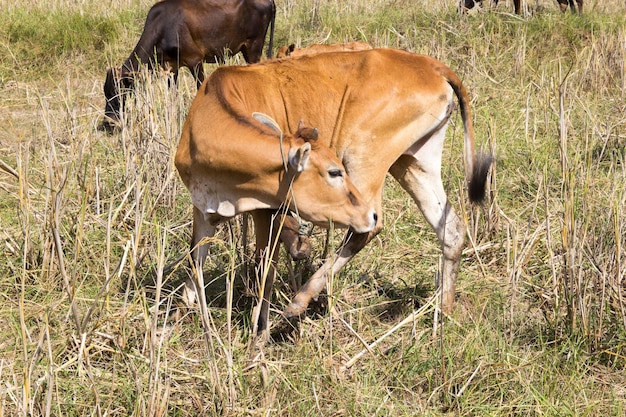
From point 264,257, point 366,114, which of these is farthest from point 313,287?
point 366,114

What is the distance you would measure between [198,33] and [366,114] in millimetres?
4985

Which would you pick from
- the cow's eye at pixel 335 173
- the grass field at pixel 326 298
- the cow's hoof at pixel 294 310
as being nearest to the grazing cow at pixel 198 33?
the grass field at pixel 326 298

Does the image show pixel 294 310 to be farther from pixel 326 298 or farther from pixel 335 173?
pixel 335 173

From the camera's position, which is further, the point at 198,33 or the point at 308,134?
the point at 198,33

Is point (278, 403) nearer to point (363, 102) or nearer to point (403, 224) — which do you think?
point (363, 102)

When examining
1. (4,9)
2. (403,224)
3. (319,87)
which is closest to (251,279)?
(319,87)

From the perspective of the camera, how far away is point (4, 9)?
10.3 metres

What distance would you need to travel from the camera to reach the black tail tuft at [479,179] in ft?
15.3

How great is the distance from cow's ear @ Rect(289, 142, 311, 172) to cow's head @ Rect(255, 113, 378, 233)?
4cm

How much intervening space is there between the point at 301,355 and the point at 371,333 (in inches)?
23.9

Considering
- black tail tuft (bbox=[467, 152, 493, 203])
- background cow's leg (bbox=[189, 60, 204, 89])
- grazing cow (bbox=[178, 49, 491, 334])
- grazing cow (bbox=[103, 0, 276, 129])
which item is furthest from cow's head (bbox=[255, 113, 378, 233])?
→ background cow's leg (bbox=[189, 60, 204, 89])

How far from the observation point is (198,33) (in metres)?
9.13

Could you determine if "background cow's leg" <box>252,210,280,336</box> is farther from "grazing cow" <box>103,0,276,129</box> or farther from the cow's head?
"grazing cow" <box>103,0,276,129</box>

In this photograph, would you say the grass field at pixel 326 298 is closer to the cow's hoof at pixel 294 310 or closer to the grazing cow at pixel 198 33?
the cow's hoof at pixel 294 310
